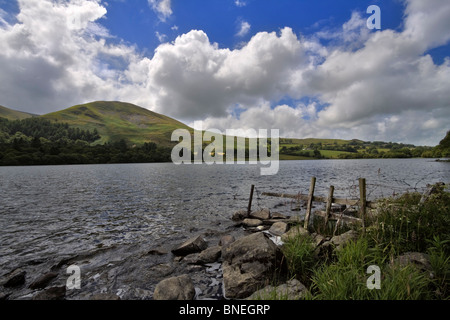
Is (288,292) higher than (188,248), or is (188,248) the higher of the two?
(288,292)

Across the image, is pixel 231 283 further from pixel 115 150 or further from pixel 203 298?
pixel 115 150

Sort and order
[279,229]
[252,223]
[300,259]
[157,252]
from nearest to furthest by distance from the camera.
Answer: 1. [300,259]
2. [157,252]
3. [279,229]
4. [252,223]

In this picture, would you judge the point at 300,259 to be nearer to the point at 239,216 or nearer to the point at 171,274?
the point at 171,274

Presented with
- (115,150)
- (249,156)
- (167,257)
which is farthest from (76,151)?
(167,257)

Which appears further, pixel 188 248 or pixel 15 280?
pixel 188 248

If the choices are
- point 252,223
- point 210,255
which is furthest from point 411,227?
point 252,223

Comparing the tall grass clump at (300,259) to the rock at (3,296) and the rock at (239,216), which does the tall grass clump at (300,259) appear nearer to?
the rock at (239,216)

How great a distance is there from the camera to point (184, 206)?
78.6 feet

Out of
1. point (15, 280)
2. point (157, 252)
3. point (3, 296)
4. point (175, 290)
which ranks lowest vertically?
point (157, 252)

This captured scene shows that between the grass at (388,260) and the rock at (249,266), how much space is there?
86cm

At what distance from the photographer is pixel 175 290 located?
7.14 meters

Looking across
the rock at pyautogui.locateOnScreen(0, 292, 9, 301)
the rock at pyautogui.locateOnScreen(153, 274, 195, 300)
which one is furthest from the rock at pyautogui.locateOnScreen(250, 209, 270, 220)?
the rock at pyautogui.locateOnScreen(0, 292, 9, 301)

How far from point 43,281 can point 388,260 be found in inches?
509

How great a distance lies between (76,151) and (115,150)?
2854 cm
